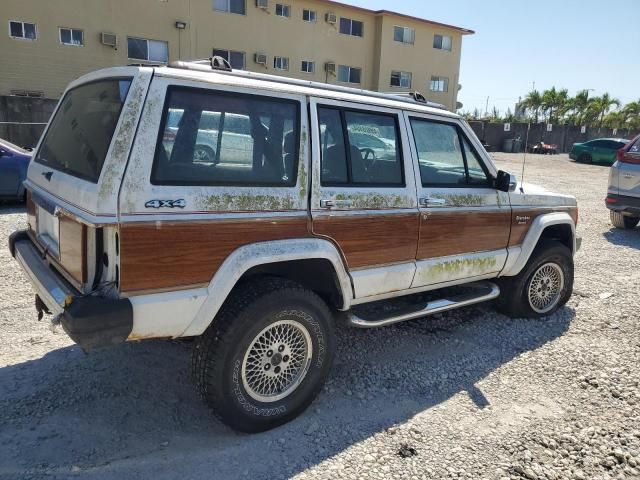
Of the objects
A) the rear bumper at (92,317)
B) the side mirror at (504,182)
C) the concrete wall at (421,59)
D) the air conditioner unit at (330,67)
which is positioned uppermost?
the concrete wall at (421,59)

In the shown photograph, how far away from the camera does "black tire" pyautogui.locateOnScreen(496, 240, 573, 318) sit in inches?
191

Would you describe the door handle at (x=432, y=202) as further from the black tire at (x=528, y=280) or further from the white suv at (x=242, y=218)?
the black tire at (x=528, y=280)

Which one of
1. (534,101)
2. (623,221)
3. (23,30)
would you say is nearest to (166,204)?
(623,221)

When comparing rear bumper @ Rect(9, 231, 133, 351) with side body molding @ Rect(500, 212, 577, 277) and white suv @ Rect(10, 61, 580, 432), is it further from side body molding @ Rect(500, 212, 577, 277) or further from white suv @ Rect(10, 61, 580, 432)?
side body molding @ Rect(500, 212, 577, 277)

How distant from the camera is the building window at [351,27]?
28047 mm

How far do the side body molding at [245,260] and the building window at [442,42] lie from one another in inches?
1248

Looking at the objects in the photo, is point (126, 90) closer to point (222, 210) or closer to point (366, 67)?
point (222, 210)

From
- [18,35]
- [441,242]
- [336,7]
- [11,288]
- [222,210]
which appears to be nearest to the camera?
[222,210]

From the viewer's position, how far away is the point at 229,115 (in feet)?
9.59

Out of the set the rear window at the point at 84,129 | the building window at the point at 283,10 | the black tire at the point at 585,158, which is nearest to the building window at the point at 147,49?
the building window at the point at 283,10

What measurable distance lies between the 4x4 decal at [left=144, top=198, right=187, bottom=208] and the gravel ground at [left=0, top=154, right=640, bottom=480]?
143cm

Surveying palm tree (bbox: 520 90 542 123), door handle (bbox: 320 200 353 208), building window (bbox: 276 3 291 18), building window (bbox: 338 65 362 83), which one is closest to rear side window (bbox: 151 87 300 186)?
door handle (bbox: 320 200 353 208)

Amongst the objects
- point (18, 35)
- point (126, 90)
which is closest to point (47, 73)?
point (18, 35)

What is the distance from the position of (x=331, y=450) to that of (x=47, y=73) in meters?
22.6
